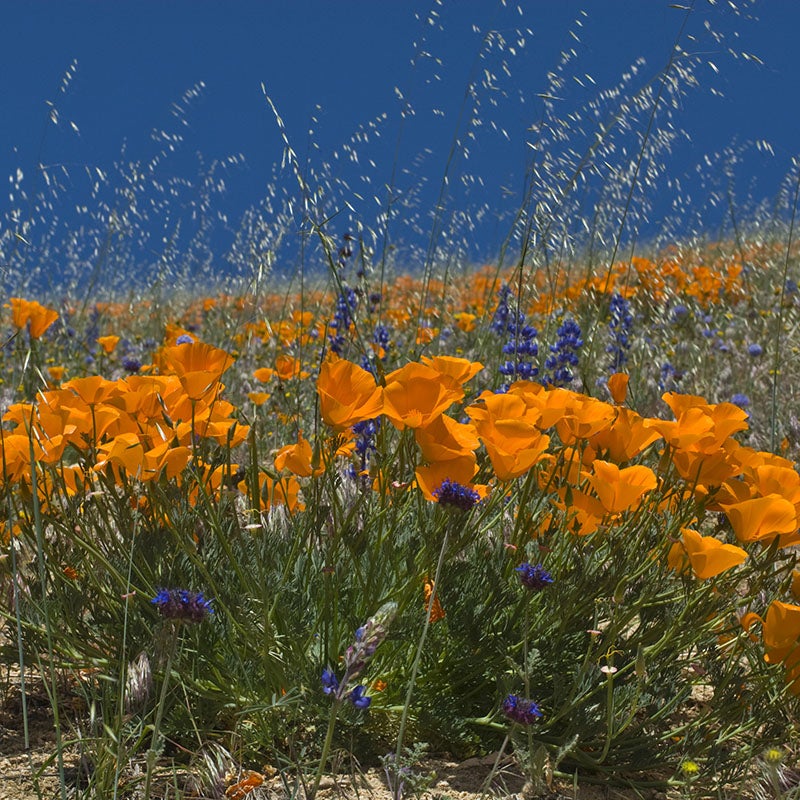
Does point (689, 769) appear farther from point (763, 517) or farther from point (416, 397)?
point (416, 397)

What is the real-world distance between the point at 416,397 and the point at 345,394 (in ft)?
0.45

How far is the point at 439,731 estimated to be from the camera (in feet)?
5.76

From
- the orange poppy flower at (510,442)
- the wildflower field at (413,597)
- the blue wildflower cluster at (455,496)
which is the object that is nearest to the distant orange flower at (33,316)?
the wildflower field at (413,597)

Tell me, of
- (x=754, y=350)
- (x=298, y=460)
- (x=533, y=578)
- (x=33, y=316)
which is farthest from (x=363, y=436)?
(x=754, y=350)

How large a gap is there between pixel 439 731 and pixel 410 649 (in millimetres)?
168

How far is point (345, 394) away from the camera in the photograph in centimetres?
160

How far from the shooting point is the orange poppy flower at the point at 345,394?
5.10 feet

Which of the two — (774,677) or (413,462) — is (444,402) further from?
(774,677)

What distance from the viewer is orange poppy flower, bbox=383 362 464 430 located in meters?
1.52

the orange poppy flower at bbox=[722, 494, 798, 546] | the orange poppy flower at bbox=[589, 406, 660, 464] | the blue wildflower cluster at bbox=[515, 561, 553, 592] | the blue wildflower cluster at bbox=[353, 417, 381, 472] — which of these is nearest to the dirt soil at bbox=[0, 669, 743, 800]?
the blue wildflower cluster at bbox=[515, 561, 553, 592]

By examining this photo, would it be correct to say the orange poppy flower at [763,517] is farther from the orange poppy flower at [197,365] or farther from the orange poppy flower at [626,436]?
the orange poppy flower at [197,365]

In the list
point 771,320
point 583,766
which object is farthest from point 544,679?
point 771,320

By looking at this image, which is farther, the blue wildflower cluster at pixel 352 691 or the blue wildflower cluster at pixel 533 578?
the blue wildflower cluster at pixel 533 578

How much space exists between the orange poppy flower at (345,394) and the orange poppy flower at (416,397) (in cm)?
4
